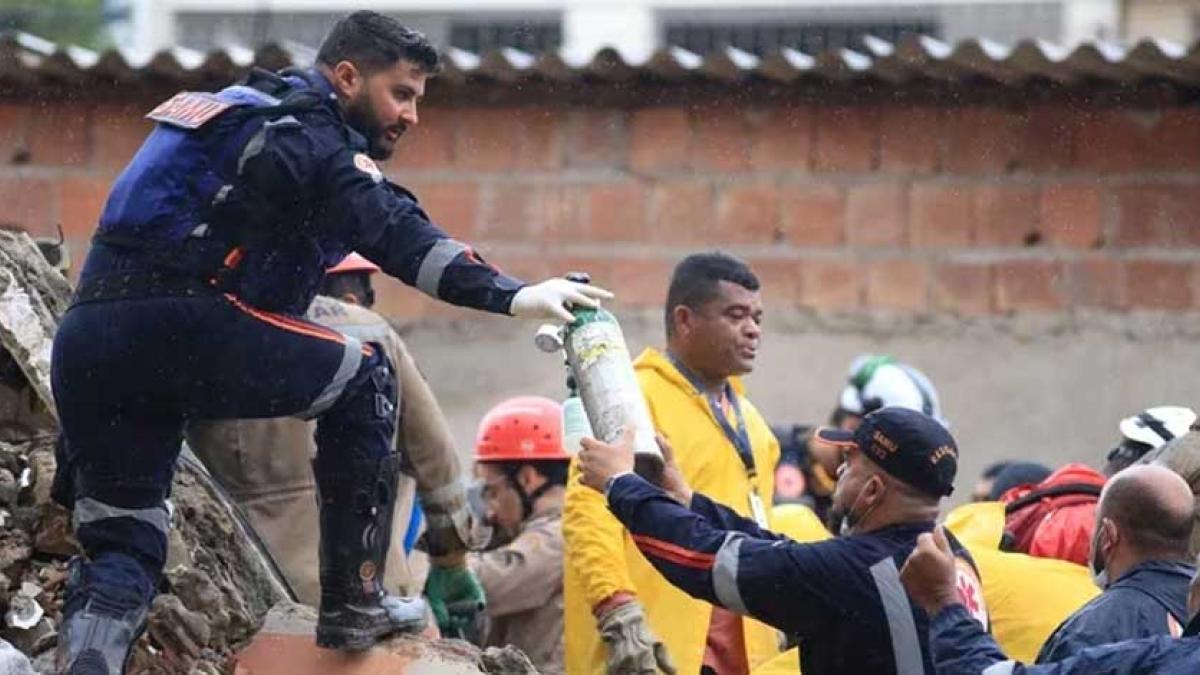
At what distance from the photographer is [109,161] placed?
12922mm

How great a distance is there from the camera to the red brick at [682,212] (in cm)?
1262

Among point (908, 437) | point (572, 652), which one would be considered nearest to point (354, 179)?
point (908, 437)

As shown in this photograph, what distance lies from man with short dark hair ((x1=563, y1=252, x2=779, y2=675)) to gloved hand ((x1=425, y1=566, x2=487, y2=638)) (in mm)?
541

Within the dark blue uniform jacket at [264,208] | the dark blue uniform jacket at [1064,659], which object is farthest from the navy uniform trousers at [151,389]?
the dark blue uniform jacket at [1064,659]

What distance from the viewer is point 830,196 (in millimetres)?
12547

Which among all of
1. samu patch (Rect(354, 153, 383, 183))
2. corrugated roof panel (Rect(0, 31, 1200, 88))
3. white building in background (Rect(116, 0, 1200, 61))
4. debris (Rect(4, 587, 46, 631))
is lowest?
debris (Rect(4, 587, 46, 631))

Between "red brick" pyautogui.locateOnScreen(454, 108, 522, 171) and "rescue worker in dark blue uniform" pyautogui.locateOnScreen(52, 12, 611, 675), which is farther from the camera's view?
"red brick" pyautogui.locateOnScreen(454, 108, 522, 171)

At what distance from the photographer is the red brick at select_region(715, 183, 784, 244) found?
12586mm

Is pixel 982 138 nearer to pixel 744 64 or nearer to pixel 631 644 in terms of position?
pixel 744 64

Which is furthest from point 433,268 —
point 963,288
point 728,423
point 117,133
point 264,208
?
point 117,133

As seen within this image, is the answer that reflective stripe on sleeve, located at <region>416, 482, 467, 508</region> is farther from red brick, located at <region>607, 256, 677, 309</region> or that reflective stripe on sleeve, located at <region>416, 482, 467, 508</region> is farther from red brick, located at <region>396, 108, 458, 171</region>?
red brick, located at <region>396, 108, 458, 171</region>

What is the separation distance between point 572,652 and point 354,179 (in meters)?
2.19

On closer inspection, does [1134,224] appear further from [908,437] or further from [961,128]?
[908,437]

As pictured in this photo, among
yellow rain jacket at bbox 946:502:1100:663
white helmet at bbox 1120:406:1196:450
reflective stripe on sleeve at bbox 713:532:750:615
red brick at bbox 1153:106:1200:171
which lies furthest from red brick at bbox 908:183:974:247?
reflective stripe on sleeve at bbox 713:532:750:615
